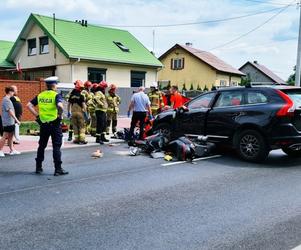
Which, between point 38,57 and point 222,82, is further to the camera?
point 222,82

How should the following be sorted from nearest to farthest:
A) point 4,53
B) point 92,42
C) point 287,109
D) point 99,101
Result: point 287,109 → point 99,101 → point 92,42 → point 4,53

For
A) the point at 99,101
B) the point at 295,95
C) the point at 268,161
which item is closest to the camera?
the point at 295,95

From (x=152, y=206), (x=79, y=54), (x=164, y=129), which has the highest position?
(x=79, y=54)

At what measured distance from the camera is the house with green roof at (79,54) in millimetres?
26062

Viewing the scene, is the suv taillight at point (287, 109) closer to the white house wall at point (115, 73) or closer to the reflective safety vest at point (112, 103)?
the reflective safety vest at point (112, 103)

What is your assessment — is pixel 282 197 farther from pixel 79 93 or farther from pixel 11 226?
pixel 79 93

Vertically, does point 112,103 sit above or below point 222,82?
below

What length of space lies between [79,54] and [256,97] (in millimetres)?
18652

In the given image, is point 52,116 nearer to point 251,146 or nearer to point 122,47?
point 251,146

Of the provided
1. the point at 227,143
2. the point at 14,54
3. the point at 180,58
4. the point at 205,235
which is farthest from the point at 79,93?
the point at 180,58

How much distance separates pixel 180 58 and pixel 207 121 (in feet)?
122

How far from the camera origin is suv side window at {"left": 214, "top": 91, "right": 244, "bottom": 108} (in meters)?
9.04

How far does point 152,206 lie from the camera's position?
216 inches

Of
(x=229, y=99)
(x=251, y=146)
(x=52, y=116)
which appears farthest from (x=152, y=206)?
(x=229, y=99)
